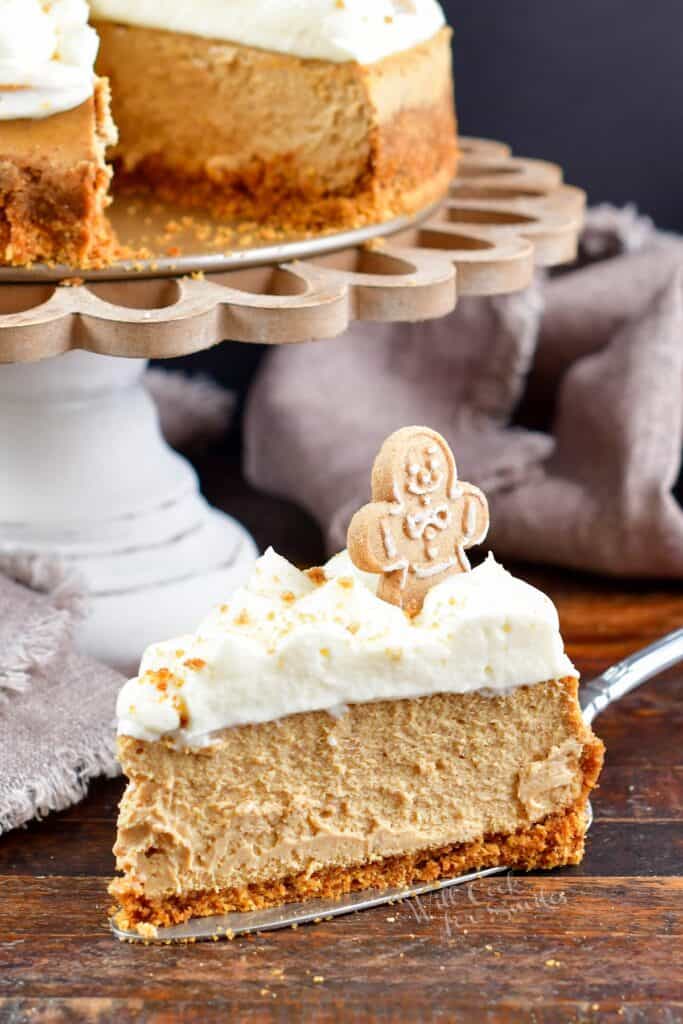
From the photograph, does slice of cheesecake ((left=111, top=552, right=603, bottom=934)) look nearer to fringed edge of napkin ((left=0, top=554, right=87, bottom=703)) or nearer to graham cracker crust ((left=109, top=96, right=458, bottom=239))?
fringed edge of napkin ((left=0, top=554, right=87, bottom=703))

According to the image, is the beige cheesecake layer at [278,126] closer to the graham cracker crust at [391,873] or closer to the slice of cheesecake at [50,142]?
the slice of cheesecake at [50,142]

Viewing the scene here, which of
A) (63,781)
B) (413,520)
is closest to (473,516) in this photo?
→ (413,520)

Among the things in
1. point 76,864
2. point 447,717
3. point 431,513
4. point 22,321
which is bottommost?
point 76,864

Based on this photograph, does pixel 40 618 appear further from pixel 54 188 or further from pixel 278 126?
pixel 278 126

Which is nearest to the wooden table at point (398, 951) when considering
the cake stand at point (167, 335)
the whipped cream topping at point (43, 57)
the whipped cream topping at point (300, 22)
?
the cake stand at point (167, 335)

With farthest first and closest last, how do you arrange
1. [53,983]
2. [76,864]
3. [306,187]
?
[306,187] < [76,864] < [53,983]

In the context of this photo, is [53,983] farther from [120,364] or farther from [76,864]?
[120,364]

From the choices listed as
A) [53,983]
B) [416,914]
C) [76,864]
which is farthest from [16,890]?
[416,914]

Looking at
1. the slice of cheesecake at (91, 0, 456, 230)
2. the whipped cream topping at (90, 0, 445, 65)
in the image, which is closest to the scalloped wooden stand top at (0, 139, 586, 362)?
the slice of cheesecake at (91, 0, 456, 230)
